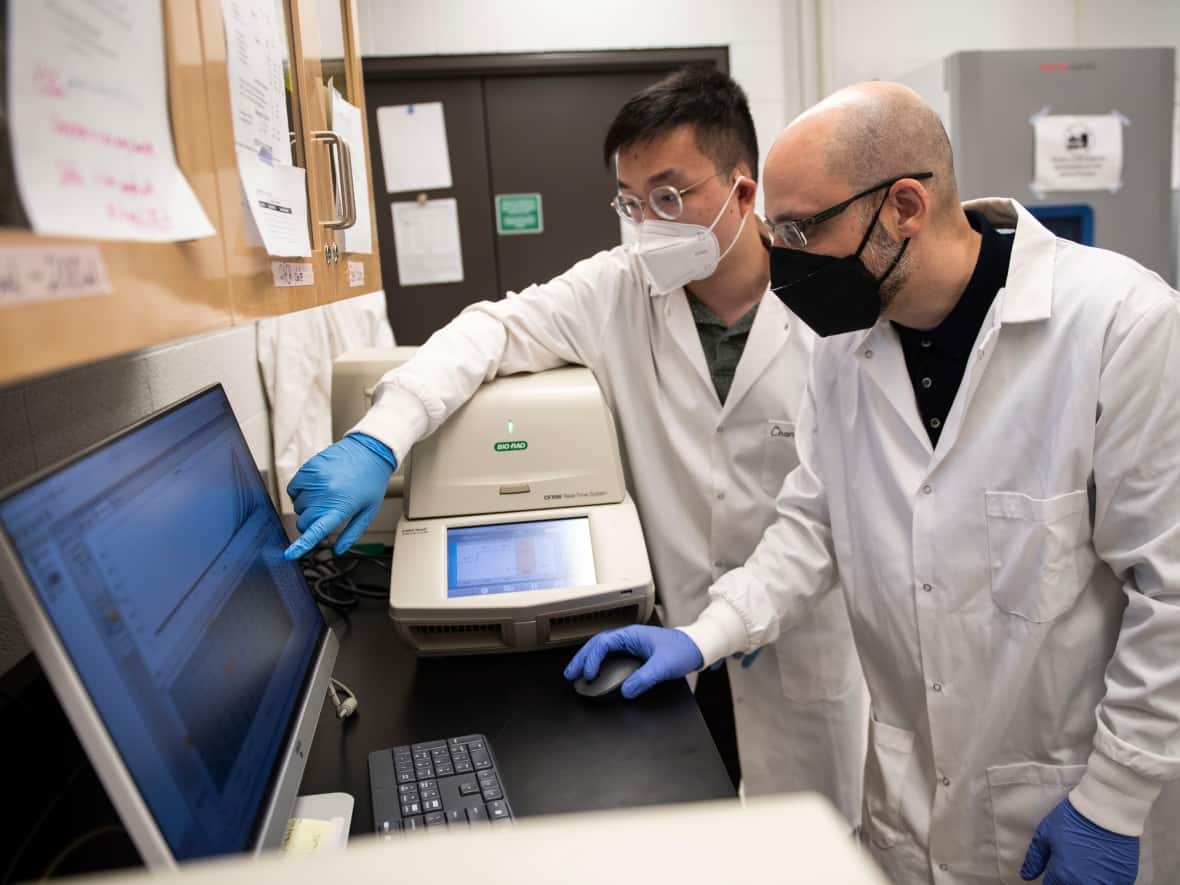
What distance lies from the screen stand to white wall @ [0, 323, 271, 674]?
39cm

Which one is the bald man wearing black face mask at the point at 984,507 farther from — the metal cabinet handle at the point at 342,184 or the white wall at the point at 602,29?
the white wall at the point at 602,29

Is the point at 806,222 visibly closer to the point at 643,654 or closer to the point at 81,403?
the point at 643,654

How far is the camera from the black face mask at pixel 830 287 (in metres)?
1.13

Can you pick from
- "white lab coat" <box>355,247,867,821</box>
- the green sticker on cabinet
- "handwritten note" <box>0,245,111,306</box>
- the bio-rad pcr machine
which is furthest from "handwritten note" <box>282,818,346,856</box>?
the green sticker on cabinet

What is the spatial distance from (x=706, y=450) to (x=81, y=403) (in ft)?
3.22

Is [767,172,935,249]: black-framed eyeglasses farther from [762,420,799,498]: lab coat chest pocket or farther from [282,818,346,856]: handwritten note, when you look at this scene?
[282,818,346,856]: handwritten note

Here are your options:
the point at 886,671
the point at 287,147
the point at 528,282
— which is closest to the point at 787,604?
the point at 886,671

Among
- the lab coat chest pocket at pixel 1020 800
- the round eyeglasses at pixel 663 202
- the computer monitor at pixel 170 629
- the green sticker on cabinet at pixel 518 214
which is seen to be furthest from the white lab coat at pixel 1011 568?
the green sticker on cabinet at pixel 518 214

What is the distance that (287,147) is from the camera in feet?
2.78

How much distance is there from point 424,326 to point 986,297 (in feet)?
7.55

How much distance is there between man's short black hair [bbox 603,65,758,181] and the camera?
4.75 feet

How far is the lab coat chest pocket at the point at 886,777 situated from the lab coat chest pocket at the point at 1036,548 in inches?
11.9

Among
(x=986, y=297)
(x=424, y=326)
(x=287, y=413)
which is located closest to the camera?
(x=986, y=297)

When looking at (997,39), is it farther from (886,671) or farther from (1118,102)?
(886,671)
